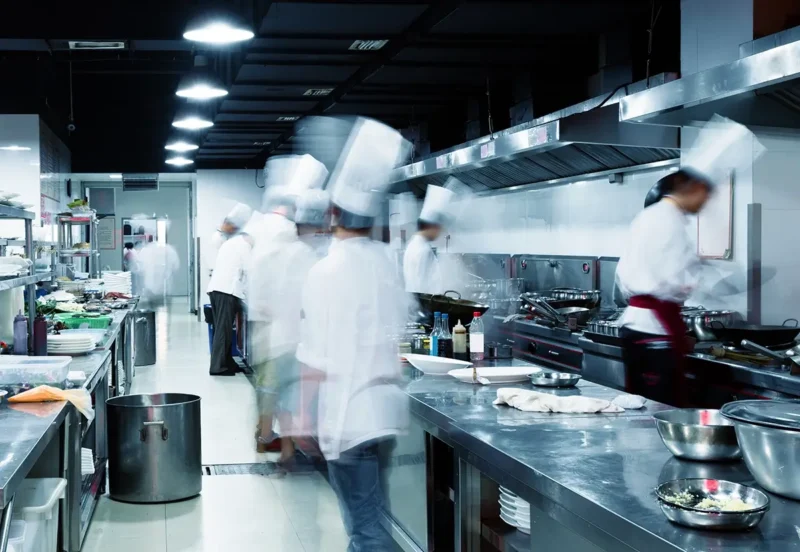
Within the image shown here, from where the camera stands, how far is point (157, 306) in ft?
68.5

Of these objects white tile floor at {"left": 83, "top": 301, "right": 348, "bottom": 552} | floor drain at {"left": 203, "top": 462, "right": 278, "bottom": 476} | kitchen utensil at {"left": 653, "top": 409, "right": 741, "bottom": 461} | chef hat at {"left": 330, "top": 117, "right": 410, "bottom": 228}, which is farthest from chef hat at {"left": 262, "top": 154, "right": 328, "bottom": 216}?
kitchen utensil at {"left": 653, "top": 409, "right": 741, "bottom": 461}

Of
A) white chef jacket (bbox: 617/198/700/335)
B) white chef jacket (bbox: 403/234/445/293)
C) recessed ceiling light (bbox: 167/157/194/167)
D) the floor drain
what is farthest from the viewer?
recessed ceiling light (bbox: 167/157/194/167)

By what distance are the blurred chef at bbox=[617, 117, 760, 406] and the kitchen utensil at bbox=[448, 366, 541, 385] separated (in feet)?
3.40

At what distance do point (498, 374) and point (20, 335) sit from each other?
8.52 feet

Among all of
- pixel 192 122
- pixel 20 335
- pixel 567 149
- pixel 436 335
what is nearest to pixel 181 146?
pixel 192 122

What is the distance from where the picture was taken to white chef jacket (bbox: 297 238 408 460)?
3162mm

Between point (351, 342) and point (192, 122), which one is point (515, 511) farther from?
point (192, 122)

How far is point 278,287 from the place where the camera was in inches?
229

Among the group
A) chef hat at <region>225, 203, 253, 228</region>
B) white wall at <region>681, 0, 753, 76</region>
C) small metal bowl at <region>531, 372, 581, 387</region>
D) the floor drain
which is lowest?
the floor drain

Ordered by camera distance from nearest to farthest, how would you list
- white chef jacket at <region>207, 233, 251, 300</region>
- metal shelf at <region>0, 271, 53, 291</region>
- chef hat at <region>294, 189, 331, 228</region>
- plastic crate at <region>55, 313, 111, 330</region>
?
metal shelf at <region>0, 271, 53, 291</region>
chef hat at <region>294, 189, 331, 228</region>
plastic crate at <region>55, 313, 111, 330</region>
white chef jacket at <region>207, 233, 251, 300</region>

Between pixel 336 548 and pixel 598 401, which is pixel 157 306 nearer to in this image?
pixel 336 548

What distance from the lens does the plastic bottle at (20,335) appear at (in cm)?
463

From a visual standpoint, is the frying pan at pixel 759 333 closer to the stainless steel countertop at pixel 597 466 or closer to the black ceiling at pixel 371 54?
the stainless steel countertop at pixel 597 466

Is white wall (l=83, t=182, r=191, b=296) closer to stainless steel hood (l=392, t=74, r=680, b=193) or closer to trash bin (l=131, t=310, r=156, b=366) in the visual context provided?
trash bin (l=131, t=310, r=156, b=366)
